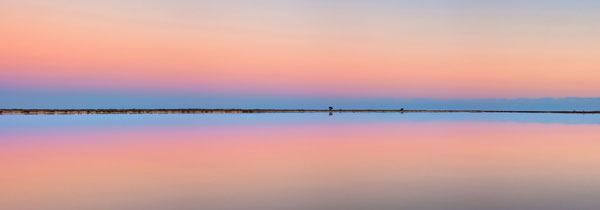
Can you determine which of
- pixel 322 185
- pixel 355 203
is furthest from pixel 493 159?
pixel 355 203

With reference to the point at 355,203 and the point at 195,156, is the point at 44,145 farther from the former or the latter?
the point at 355,203

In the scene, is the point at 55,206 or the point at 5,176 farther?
the point at 5,176

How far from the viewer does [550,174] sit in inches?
514

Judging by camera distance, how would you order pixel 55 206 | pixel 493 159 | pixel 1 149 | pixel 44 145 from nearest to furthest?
pixel 55 206 → pixel 493 159 → pixel 1 149 → pixel 44 145

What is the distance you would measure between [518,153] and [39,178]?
14047mm

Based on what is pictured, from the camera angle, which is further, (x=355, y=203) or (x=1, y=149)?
(x=1, y=149)

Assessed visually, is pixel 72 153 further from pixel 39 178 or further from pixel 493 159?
pixel 493 159

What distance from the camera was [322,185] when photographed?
1106 cm

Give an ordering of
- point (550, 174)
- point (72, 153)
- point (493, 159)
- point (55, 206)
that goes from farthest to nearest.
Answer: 1. point (72, 153)
2. point (493, 159)
3. point (550, 174)
4. point (55, 206)

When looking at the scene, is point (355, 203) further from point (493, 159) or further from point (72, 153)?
point (72, 153)

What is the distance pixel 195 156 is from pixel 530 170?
30.3 ft

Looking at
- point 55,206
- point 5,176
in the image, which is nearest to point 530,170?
point 55,206

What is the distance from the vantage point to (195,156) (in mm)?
16828

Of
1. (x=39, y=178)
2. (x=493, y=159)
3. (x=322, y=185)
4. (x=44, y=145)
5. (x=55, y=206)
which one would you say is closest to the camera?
(x=55, y=206)
